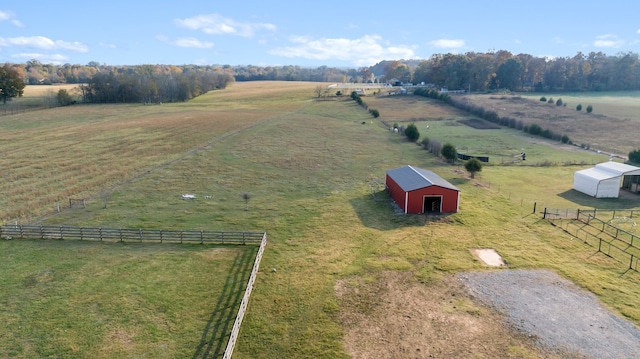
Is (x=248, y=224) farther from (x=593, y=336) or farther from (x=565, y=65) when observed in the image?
(x=565, y=65)

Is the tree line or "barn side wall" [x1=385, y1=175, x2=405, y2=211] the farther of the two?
the tree line

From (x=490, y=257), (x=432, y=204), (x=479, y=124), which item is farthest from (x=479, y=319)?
(x=479, y=124)

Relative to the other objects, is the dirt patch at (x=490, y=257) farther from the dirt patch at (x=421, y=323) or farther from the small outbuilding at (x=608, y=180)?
the small outbuilding at (x=608, y=180)

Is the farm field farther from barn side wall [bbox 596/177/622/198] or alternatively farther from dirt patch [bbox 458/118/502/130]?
dirt patch [bbox 458/118/502/130]

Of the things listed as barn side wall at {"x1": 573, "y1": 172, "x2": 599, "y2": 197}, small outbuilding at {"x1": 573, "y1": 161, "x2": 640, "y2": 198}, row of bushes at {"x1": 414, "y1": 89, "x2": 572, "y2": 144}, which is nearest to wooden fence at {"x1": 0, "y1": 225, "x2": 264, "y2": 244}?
barn side wall at {"x1": 573, "y1": 172, "x2": 599, "y2": 197}

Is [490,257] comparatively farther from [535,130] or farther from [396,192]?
[535,130]

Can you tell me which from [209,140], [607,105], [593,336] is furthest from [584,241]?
[607,105]
